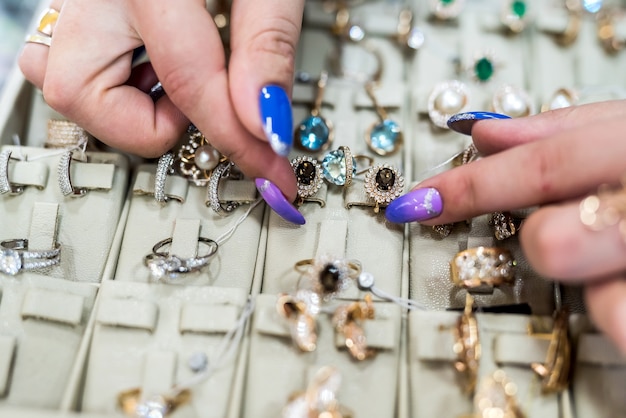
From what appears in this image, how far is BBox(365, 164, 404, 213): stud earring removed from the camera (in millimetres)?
885

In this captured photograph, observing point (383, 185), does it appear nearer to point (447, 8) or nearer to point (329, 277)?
point (329, 277)

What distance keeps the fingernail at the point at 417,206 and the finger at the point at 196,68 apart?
8.0 inches

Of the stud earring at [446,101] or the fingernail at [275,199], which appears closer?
the fingernail at [275,199]

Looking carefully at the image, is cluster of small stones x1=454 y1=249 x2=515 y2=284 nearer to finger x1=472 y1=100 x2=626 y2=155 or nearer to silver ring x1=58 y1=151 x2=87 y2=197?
finger x1=472 y1=100 x2=626 y2=155

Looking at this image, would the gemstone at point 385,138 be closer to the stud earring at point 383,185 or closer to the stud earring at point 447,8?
the stud earring at point 383,185

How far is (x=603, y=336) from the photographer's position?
2.39 feet

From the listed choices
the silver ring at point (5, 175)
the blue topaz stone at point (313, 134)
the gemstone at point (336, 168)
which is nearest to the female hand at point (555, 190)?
→ the gemstone at point (336, 168)

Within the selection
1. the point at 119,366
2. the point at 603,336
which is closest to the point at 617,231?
the point at 603,336

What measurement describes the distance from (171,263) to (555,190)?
1.74 feet

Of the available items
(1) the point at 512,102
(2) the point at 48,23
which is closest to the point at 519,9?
(1) the point at 512,102

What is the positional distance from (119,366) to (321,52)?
0.71m

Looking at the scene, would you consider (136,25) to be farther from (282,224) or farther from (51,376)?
(51,376)

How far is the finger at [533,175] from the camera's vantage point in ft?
2.16

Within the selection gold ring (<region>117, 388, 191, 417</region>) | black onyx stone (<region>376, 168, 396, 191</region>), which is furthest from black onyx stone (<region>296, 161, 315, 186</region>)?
gold ring (<region>117, 388, 191, 417</region>)
